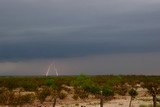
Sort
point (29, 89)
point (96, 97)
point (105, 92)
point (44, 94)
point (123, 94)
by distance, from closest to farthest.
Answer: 1. point (105, 92)
2. point (44, 94)
3. point (96, 97)
4. point (123, 94)
5. point (29, 89)

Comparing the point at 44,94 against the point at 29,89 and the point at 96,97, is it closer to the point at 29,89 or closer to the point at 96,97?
the point at 96,97

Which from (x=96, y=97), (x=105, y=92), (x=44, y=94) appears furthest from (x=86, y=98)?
(x=105, y=92)

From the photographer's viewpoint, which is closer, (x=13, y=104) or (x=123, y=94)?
(x=13, y=104)

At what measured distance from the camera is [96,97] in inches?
2264

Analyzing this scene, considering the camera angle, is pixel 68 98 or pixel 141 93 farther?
pixel 141 93

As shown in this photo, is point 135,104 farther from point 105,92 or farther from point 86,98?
point 86,98

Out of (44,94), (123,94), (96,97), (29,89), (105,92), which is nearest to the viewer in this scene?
(105,92)

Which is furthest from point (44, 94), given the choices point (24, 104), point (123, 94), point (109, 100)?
point (123, 94)

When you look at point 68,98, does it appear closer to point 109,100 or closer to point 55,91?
point 55,91

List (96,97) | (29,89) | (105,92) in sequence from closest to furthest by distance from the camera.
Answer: (105,92), (96,97), (29,89)

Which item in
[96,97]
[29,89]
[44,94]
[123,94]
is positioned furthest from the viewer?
[29,89]

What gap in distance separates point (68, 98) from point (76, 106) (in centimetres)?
928

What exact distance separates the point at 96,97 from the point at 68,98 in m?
3.54

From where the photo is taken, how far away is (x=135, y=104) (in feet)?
163
